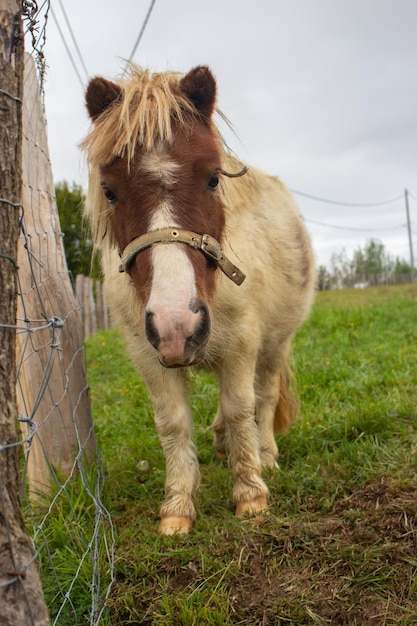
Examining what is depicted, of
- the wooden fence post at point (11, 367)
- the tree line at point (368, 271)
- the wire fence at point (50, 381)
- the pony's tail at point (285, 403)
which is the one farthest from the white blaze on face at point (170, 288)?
the tree line at point (368, 271)

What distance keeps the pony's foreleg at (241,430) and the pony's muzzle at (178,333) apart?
1.01 meters

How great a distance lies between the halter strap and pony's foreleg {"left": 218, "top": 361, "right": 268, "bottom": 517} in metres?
0.88

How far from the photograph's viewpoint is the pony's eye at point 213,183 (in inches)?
104

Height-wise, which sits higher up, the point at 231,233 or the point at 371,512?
the point at 231,233

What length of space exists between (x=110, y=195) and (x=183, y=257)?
1.99ft

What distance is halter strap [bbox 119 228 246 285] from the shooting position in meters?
2.35

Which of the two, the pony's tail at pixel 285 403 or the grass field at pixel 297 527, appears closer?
the grass field at pixel 297 527

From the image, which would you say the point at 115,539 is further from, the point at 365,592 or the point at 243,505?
the point at 365,592

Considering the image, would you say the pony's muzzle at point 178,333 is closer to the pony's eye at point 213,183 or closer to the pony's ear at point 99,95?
the pony's eye at point 213,183

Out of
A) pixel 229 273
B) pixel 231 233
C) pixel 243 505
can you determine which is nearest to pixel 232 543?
pixel 243 505

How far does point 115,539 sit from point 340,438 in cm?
176

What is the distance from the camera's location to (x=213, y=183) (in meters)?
2.66

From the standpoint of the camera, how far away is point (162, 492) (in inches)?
140

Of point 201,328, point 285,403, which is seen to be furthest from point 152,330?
point 285,403
